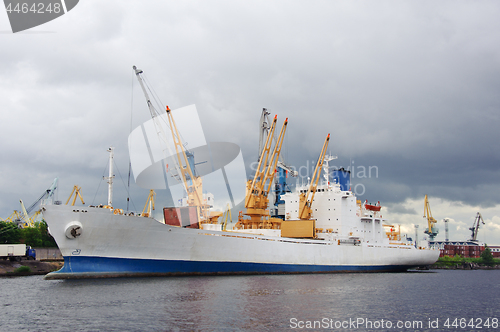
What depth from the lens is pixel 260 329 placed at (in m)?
17.2

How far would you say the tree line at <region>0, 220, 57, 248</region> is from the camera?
207 ft

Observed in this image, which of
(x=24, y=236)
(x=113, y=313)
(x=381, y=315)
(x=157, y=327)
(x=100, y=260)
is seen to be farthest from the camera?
(x=24, y=236)

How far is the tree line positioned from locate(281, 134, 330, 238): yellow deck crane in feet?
154

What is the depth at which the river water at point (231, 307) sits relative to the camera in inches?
709

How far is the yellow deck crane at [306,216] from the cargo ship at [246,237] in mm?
116

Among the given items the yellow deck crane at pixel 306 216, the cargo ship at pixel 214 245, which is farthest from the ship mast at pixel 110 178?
the yellow deck crane at pixel 306 216

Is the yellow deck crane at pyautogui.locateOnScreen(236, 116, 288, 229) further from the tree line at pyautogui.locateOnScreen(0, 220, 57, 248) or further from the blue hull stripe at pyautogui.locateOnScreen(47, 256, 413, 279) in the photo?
the tree line at pyautogui.locateOnScreen(0, 220, 57, 248)

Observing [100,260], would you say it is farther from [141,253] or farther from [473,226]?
[473,226]

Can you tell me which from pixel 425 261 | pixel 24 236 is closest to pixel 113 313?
pixel 425 261

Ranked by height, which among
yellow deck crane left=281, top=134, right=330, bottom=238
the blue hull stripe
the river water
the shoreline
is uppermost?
yellow deck crane left=281, top=134, right=330, bottom=238

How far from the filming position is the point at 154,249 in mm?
33156

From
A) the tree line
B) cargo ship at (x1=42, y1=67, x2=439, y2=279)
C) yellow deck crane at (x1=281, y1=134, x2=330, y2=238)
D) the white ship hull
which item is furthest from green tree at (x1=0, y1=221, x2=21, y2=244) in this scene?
→ yellow deck crane at (x1=281, y1=134, x2=330, y2=238)

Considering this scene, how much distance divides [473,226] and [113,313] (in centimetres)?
15180

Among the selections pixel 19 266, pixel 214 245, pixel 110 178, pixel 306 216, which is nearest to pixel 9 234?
pixel 19 266
